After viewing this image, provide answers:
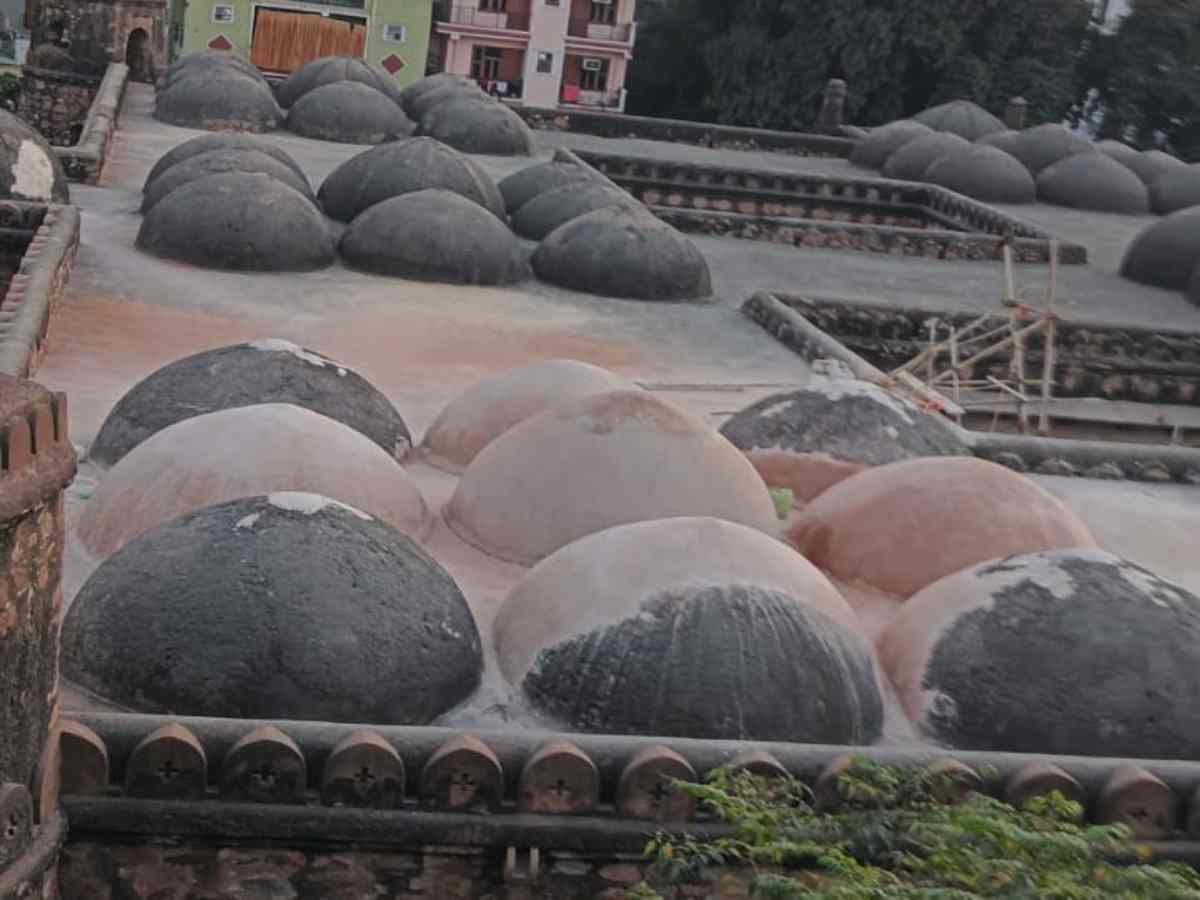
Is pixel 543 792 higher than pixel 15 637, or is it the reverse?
pixel 15 637

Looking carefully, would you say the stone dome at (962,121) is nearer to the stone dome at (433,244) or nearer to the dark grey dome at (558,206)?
the dark grey dome at (558,206)

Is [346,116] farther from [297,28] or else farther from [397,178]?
[297,28]

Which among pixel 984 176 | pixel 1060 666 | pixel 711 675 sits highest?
pixel 1060 666

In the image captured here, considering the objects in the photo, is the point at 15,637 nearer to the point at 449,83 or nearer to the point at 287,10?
the point at 449,83

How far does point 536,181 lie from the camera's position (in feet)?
78.3

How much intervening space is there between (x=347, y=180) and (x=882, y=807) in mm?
16342

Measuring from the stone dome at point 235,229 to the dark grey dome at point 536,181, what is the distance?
14.8 ft

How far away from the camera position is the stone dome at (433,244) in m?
19.4

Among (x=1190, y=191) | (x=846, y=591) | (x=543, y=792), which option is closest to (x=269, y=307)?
(x=846, y=591)

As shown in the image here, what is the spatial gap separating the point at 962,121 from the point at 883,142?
9.52 ft

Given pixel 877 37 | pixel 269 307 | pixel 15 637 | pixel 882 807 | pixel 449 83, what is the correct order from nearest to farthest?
pixel 15 637 < pixel 882 807 < pixel 269 307 < pixel 449 83 < pixel 877 37

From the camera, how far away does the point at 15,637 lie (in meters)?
6.25

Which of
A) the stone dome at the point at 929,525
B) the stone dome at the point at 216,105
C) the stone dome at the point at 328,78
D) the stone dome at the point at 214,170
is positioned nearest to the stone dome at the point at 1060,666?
the stone dome at the point at 929,525

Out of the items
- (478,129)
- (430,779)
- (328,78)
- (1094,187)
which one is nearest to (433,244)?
(478,129)
